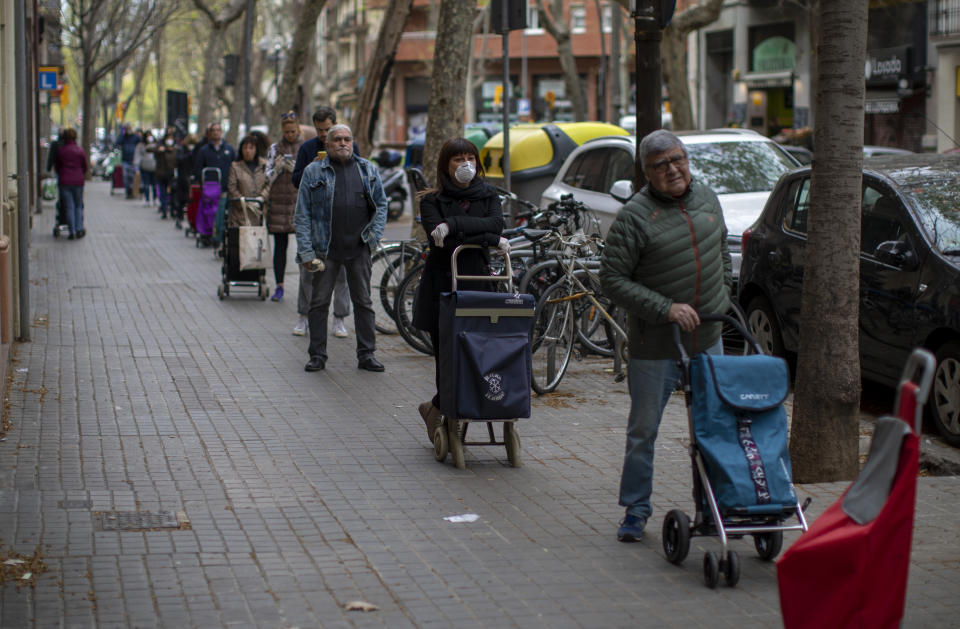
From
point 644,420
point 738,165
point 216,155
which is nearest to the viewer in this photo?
point 644,420

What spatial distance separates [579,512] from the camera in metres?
6.78

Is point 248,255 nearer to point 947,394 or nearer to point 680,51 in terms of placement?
point 947,394

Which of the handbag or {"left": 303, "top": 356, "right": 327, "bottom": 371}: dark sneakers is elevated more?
the handbag

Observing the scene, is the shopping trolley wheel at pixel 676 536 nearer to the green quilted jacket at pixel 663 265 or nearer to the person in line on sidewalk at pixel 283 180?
the green quilted jacket at pixel 663 265

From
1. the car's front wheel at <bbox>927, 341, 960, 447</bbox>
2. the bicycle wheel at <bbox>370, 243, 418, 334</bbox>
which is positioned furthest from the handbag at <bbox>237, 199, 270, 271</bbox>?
the car's front wheel at <bbox>927, 341, 960, 447</bbox>

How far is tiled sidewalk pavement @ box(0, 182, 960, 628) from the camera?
5305 mm

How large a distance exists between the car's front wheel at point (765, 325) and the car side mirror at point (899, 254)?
1.75 m

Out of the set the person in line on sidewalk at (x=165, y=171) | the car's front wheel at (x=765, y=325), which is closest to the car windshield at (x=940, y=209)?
the car's front wheel at (x=765, y=325)

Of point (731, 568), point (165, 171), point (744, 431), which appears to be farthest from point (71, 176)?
point (731, 568)

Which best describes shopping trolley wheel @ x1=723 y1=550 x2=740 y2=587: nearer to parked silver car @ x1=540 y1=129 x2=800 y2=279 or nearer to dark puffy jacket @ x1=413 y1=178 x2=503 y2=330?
dark puffy jacket @ x1=413 y1=178 x2=503 y2=330

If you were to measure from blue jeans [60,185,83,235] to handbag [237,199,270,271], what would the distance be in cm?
967

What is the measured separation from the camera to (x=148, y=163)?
117ft

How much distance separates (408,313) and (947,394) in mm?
4881

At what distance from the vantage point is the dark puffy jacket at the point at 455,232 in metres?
8.22
